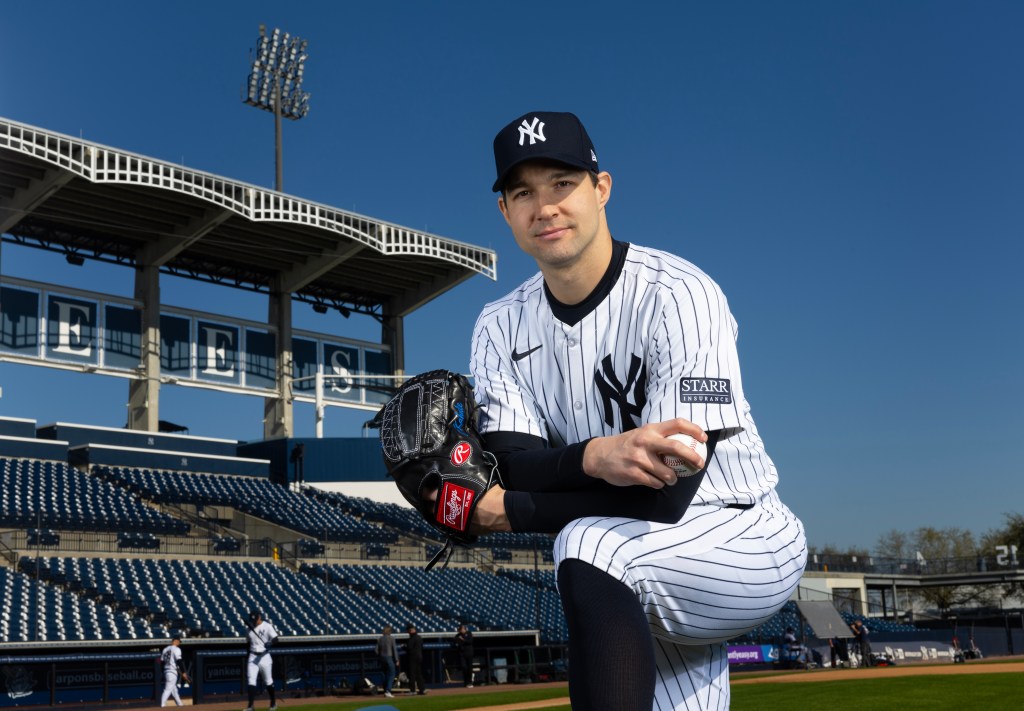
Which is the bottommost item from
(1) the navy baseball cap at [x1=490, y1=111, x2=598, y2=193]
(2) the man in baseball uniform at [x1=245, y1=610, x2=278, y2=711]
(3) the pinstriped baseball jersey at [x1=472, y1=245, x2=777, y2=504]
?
(2) the man in baseball uniform at [x1=245, y1=610, x2=278, y2=711]

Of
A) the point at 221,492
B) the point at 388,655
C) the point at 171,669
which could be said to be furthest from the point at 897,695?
the point at 221,492

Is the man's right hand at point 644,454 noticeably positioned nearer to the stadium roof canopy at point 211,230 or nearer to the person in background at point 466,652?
the person in background at point 466,652

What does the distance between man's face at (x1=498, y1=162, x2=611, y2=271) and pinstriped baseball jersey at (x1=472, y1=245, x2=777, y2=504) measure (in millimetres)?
161

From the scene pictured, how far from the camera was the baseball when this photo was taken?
1794 mm

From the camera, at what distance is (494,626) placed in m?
21.8

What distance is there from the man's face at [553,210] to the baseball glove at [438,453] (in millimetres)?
328

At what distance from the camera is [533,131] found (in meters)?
2.03

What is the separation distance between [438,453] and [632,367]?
17.6 inches

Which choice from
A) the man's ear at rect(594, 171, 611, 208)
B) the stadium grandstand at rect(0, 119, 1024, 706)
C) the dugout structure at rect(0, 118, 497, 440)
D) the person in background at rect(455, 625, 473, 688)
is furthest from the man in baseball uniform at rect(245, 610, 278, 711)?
the dugout structure at rect(0, 118, 497, 440)

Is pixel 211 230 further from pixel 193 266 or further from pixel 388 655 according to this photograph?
pixel 388 655

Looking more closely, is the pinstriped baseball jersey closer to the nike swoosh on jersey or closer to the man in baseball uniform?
the nike swoosh on jersey

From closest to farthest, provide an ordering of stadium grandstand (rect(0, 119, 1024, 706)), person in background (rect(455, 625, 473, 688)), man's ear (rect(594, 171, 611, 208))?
man's ear (rect(594, 171, 611, 208)) < stadium grandstand (rect(0, 119, 1024, 706)) < person in background (rect(455, 625, 473, 688))

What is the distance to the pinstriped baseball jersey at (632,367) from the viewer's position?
6.57ft

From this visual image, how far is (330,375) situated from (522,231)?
31.7m
